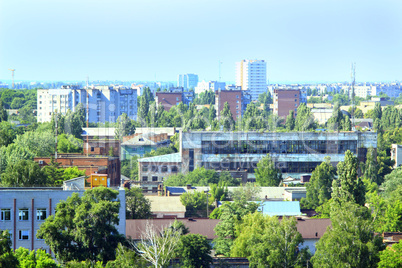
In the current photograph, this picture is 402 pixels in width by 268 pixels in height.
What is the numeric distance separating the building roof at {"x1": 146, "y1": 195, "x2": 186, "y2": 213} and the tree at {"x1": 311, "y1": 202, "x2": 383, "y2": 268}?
1364 cm

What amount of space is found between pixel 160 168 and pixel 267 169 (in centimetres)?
947

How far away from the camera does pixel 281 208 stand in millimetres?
36938

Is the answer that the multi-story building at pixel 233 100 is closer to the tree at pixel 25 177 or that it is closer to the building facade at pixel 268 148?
the building facade at pixel 268 148

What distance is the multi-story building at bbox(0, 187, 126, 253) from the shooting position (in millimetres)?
26688

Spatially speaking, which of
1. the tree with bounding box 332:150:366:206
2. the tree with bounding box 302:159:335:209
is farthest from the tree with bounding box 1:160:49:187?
the tree with bounding box 302:159:335:209

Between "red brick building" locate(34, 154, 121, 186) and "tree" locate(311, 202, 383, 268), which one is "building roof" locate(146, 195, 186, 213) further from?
"tree" locate(311, 202, 383, 268)

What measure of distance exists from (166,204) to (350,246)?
15.7 metres

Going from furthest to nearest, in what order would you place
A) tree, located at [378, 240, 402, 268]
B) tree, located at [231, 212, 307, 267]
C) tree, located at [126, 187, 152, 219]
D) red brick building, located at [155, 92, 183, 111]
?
red brick building, located at [155, 92, 183, 111]
tree, located at [126, 187, 152, 219]
tree, located at [231, 212, 307, 267]
tree, located at [378, 240, 402, 268]

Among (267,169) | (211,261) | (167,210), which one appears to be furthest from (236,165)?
(211,261)

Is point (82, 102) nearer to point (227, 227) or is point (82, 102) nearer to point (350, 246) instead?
point (227, 227)

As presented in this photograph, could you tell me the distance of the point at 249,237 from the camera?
27453 millimetres

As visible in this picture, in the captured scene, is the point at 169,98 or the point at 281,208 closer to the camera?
the point at 281,208

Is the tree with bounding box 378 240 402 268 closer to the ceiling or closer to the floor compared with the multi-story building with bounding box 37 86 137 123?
closer to the floor

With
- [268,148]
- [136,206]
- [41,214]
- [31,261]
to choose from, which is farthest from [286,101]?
[31,261]
